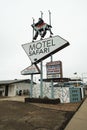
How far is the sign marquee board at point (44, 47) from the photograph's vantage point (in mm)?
15616

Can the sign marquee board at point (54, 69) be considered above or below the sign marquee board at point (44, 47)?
Result: below

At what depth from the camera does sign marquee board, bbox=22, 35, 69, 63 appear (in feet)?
51.2

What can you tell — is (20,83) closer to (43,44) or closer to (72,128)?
(43,44)

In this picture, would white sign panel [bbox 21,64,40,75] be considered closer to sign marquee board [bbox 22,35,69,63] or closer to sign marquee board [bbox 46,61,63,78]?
sign marquee board [bbox 22,35,69,63]

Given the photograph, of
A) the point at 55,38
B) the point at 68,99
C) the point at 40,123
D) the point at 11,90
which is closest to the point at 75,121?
the point at 40,123

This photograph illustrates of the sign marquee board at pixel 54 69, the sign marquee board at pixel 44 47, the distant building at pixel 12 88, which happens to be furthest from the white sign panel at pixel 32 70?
the distant building at pixel 12 88

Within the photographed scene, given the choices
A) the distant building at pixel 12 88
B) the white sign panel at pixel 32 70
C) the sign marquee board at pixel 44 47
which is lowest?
the distant building at pixel 12 88

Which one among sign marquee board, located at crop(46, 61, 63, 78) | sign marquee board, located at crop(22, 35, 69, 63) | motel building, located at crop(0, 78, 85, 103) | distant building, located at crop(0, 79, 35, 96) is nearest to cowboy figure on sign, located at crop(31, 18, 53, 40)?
sign marquee board, located at crop(22, 35, 69, 63)

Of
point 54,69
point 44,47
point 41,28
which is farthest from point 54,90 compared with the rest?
point 41,28

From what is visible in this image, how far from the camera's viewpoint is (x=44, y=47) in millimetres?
16703

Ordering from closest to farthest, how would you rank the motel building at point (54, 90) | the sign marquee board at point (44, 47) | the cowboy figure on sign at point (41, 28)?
1. the sign marquee board at point (44, 47)
2. the cowboy figure on sign at point (41, 28)
3. the motel building at point (54, 90)

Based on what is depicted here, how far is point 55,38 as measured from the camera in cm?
1605

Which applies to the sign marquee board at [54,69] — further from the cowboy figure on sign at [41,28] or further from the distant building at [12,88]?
the distant building at [12,88]

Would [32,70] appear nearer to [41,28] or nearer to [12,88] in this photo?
[41,28]
